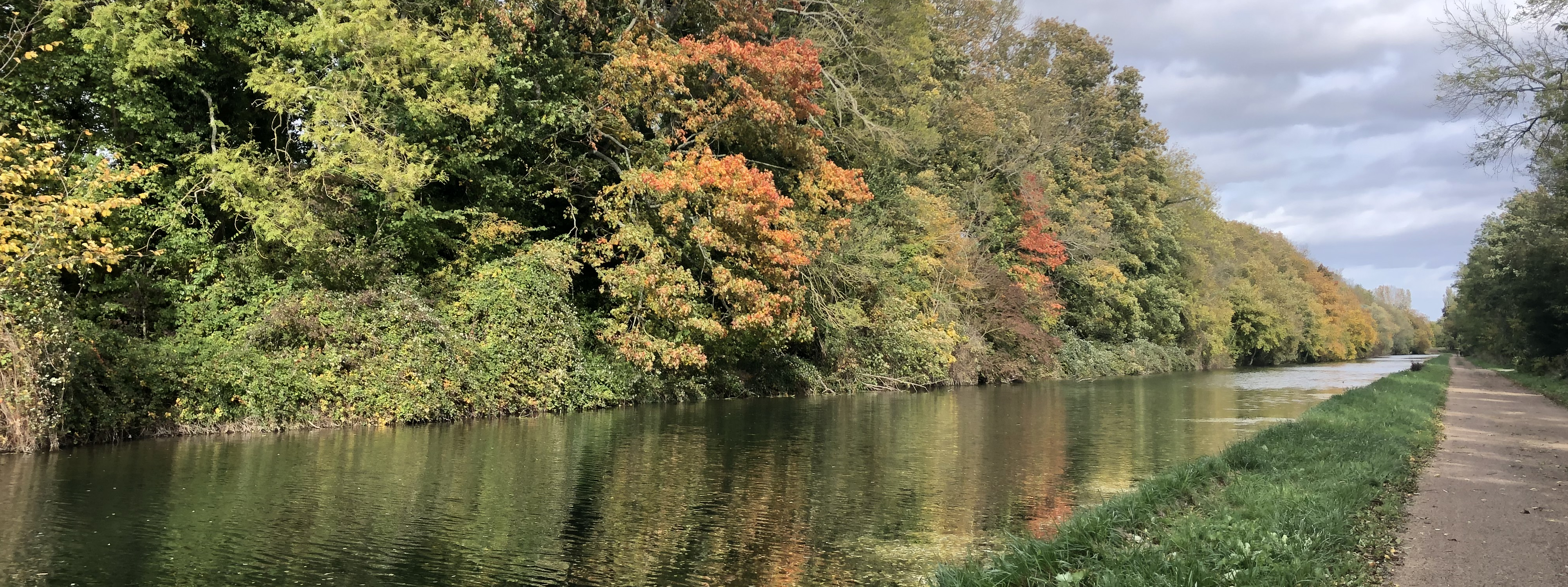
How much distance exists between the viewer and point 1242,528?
7.23m

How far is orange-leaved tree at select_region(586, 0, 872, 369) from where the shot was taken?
22.7 meters

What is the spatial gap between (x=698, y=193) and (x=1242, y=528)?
54.8 feet

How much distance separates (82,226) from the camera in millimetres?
16125

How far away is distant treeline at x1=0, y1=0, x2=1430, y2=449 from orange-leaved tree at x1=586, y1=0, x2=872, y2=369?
11 cm

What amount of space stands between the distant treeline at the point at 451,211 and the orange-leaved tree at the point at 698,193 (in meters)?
0.11

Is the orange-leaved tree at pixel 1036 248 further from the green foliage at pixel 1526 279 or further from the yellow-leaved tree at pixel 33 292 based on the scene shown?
the yellow-leaved tree at pixel 33 292

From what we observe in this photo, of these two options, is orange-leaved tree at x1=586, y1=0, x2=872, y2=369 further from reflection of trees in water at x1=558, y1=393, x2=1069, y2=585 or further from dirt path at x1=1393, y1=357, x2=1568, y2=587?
dirt path at x1=1393, y1=357, x2=1568, y2=587

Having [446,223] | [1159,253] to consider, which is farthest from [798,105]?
[1159,253]

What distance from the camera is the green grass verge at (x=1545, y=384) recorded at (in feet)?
93.1

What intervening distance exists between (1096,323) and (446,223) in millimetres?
39962

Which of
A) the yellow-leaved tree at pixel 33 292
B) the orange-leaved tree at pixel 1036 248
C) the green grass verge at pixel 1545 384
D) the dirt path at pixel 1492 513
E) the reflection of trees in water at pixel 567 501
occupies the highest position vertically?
the orange-leaved tree at pixel 1036 248

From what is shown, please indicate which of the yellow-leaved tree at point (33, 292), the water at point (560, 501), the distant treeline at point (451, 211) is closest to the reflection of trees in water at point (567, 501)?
the water at point (560, 501)

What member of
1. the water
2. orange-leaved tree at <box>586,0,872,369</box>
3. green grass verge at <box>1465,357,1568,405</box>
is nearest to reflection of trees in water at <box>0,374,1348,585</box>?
the water

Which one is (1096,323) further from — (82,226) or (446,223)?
(82,226)
